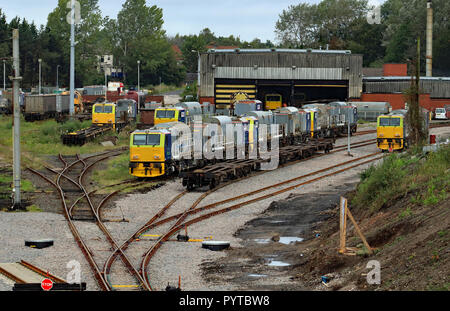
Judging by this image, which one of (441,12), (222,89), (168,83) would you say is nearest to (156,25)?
(168,83)

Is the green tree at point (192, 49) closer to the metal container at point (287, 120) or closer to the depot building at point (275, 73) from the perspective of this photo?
the depot building at point (275, 73)

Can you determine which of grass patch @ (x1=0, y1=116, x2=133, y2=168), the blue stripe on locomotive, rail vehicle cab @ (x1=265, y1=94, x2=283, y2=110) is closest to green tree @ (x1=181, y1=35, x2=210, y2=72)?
rail vehicle cab @ (x1=265, y1=94, x2=283, y2=110)

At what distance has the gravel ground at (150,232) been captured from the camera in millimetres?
17828

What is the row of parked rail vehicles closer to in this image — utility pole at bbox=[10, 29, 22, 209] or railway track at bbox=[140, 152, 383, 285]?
railway track at bbox=[140, 152, 383, 285]

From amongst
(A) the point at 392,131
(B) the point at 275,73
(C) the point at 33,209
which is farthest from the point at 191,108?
(C) the point at 33,209

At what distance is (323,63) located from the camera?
75.1 metres

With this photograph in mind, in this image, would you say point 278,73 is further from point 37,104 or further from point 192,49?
point 192,49

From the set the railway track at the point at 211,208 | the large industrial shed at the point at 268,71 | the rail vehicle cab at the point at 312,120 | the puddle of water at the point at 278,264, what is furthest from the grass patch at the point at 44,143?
the puddle of water at the point at 278,264

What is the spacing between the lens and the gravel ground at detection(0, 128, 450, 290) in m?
17.8

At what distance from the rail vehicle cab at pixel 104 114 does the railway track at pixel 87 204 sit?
1197cm

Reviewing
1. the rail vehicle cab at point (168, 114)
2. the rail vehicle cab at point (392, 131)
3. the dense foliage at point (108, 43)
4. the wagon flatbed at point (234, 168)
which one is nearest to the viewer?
the wagon flatbed at point (234, 168)

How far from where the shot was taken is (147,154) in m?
35.1

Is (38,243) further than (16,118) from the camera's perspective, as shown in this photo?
No

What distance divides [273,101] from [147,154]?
145ft
